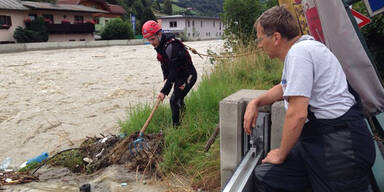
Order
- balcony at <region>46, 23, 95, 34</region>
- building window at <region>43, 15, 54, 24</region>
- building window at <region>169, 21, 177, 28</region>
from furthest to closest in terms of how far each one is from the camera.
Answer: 1. building window at <region>169, 21, 177, 28</region>
2. balcony at <region>46, 23, 95, 34</region>
3. building window at <region>43, 15, 54, 24</region>

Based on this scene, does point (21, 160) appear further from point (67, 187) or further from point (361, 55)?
point (361, 55)

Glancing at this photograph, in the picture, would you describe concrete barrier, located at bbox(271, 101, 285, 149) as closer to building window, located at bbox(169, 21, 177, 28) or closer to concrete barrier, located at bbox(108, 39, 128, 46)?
concrete barrier, located at bbox(108, 39, 128, 46)

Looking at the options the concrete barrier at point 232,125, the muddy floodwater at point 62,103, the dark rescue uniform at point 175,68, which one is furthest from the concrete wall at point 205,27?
the concrete barrier at point 232,125

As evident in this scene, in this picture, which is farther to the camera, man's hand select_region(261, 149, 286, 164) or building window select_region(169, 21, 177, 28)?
building window select_region(169, 21, 177, 28)

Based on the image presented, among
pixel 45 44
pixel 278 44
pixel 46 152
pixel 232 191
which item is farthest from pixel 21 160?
pixel 45 44

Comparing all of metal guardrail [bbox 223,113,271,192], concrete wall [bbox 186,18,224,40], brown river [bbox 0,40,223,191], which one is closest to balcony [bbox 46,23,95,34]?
brown river [bbox 0,40,223,191]

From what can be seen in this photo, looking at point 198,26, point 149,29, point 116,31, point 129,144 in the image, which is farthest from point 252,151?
point 198,26

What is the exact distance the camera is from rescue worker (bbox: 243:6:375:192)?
189 cm

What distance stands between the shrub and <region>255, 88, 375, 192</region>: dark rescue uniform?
43.5 m

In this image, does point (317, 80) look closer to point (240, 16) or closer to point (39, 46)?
point (240, 16)

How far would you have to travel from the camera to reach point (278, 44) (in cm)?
207

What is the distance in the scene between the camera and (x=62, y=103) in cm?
851

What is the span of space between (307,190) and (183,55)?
3013 mm

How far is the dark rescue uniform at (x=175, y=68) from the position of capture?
15.8 feet
